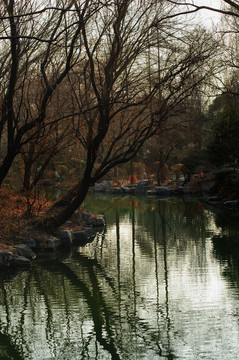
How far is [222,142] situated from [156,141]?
30.5 feet

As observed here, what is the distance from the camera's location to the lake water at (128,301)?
6066 millimetres

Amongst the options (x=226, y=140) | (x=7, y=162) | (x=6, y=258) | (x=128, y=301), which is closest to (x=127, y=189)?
(x=226, y=140)

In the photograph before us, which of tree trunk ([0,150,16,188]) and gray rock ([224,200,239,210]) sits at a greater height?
tree trunk ([0,150,16,188])

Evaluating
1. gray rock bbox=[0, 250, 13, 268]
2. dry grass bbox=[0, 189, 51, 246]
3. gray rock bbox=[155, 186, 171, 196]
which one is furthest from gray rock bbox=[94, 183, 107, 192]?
gray rock bbox=[0, 250, 13, 268]

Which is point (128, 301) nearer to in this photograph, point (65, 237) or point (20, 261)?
point (20, 261)

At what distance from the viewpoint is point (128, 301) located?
26.2ft

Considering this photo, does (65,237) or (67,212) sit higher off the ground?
(67,212)

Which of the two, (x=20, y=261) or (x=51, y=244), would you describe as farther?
(x=51, y=244)

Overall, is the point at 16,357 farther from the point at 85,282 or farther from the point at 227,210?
the point at 227,210

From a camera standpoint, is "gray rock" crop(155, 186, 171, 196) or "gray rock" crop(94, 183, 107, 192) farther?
"gray rock" crop(94, 183, 107, 192)

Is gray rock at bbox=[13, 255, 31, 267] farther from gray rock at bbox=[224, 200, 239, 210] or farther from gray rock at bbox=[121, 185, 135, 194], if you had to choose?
gray rock at bbox=[121, 185, 135, 194]

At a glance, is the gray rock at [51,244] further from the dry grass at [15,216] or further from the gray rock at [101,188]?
the gray rock at [101,188]

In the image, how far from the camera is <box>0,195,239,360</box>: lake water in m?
6.07

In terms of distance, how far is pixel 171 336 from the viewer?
636cm
